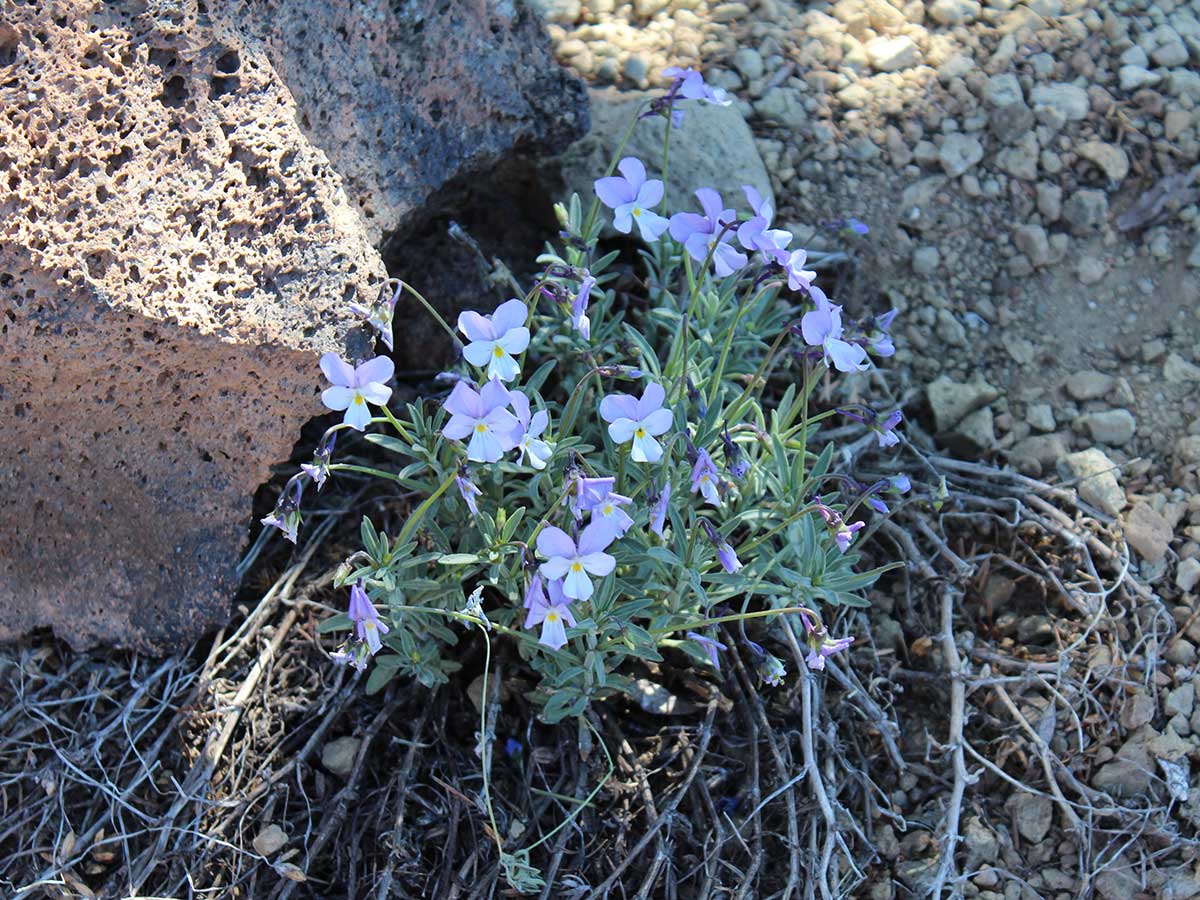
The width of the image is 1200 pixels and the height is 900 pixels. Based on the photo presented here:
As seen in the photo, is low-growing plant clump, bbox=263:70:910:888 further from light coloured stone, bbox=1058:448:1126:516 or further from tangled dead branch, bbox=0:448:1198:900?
light coloured stone, bbox=1058:448:1126:516

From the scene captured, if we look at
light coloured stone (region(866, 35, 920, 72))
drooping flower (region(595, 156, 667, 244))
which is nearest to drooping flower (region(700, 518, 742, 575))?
drooping flower (region(595, 156, 667, 244))

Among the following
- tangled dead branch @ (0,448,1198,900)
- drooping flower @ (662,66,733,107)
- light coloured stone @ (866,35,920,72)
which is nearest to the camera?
tangled dead branch @ (0,448,1198,900)

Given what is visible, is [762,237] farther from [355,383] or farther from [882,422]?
[355,383]

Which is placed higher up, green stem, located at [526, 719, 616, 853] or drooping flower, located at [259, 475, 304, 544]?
drooping flower, located at [259, 475, 304, 544]

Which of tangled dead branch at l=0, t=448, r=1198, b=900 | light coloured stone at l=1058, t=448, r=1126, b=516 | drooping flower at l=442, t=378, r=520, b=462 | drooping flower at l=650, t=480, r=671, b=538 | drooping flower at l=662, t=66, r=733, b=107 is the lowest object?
tangled dead branch at l=0, t=448, r=1198, b=900

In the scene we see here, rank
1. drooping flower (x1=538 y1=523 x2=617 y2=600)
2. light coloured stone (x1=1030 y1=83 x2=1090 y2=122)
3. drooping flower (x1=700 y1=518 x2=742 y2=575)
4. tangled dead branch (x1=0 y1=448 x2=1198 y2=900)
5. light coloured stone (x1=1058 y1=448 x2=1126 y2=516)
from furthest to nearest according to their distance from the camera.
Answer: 1. light coloured stone (x1=1030 y1=83 x2=1090 y2=122)
2. light coloured stone (x1=1058 y1=448 x2=1126 y2=516)
3. tangled dead branch (x1=0 y1=448 x2=1198 y2=900)
4. drooping flower (x1=700 y1=518 x2=742 y2=575)
5. drooping flower (x1=538 y1=523 x2=617 y2=600)

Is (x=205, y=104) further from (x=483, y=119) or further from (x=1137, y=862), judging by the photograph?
(x=1137, y=862)
